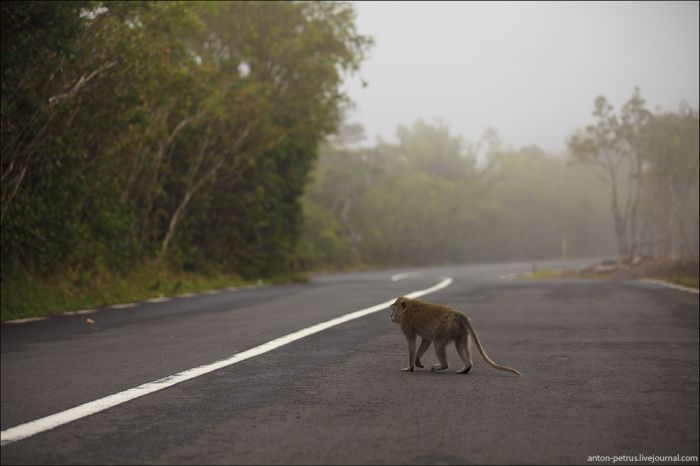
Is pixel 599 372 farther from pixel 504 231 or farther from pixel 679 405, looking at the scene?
pixel 504 231

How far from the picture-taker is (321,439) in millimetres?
5188

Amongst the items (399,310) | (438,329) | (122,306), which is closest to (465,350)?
(438,329)

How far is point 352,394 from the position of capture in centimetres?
672

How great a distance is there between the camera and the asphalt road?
496 cm

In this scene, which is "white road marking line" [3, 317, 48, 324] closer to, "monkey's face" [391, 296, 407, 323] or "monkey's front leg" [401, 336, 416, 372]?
"monkey's face" [391, 296, 407, 323]

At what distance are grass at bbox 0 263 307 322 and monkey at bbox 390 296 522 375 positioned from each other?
8.54 m

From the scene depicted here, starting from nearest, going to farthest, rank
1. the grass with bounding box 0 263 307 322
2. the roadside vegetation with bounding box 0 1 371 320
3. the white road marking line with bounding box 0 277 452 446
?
the white road marking line with bounding box 0 277 452 446, the grass with bounding box 0 263 307 322, the roadside vegetation with bounding box 0 1 371 320

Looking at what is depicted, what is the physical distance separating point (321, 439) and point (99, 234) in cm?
1566

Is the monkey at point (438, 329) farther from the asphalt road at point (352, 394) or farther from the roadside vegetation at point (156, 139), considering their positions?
the roadside vegetation at point (156, 139)

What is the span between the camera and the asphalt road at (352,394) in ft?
16.3

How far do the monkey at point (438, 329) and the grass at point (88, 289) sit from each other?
28.0 ft

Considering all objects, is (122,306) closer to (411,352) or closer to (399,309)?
(399,309)

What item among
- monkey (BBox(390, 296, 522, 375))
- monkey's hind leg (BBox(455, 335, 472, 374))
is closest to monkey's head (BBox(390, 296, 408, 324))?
monkey (BBox(390, 296, 522, 375))

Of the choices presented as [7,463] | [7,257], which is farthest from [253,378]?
[7,257]
